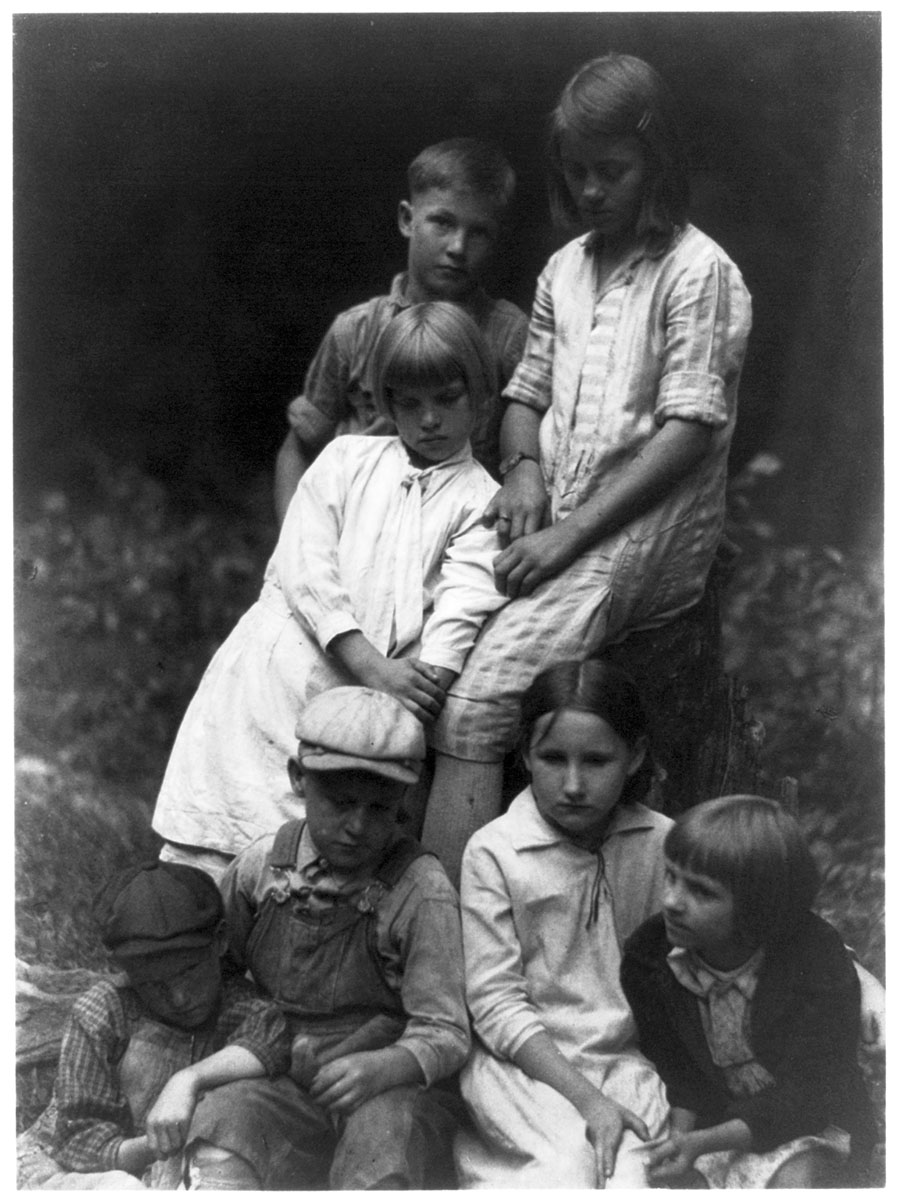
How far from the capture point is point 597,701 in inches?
169

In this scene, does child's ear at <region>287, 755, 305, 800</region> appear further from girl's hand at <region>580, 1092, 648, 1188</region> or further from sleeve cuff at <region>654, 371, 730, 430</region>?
sleeve cuff at <region>654, 371, 730, 430</region>

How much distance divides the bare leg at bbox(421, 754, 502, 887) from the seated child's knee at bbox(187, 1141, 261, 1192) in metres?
0.80

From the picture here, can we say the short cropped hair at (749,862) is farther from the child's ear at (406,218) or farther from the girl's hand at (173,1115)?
the child's ear at (406,218)

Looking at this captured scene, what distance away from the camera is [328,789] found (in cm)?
420

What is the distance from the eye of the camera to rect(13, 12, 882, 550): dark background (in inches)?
192

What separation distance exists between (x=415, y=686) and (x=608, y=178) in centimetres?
130

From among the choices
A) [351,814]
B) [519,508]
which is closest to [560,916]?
[351,814]

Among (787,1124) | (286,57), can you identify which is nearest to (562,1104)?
(787,1124)

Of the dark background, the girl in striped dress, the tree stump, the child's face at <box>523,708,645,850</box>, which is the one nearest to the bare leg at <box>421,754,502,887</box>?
the girl in striped dress

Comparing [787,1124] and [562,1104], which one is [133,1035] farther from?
[787,1124]

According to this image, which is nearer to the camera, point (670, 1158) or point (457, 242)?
point (670, 1158)

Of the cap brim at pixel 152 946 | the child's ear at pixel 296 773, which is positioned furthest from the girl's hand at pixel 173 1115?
the child's ear at pixel 296 773

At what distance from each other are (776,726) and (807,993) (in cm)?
88

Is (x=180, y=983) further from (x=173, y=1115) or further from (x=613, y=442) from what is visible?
(x=613, y=442)
